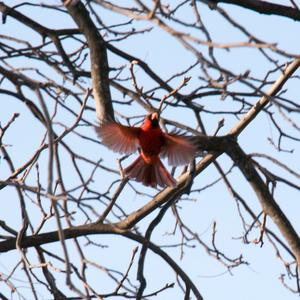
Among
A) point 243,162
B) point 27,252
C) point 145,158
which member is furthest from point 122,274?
point 145,158

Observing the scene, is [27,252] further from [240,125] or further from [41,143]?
[240,125]

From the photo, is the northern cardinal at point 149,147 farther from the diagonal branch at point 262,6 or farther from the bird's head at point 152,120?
the diagonal branch at point 262,6

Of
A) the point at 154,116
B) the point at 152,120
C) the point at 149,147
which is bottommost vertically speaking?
the point at 154,116

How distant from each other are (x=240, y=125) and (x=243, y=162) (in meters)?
0.19

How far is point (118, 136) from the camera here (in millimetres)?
4363

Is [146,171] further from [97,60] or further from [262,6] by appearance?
[262,6]

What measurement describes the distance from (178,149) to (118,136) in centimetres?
30

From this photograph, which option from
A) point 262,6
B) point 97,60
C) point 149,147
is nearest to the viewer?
point 262,6

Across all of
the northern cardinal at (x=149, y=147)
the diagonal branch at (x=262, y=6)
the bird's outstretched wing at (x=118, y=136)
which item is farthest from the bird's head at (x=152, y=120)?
the diagonal branch at (x=262, y=6)

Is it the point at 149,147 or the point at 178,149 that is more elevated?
the point at 149,147

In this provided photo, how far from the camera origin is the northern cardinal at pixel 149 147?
4.27 meters

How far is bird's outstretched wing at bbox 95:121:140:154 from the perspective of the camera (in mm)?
4238

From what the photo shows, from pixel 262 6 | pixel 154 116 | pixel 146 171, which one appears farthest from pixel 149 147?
pixel 262 6

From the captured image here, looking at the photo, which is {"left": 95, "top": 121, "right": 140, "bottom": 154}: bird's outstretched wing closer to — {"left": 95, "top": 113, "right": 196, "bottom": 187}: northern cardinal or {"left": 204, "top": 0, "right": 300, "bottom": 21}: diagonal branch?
{"left": 95, "top": 113, "right": 196, "bottom": 187}: northern cardinal
